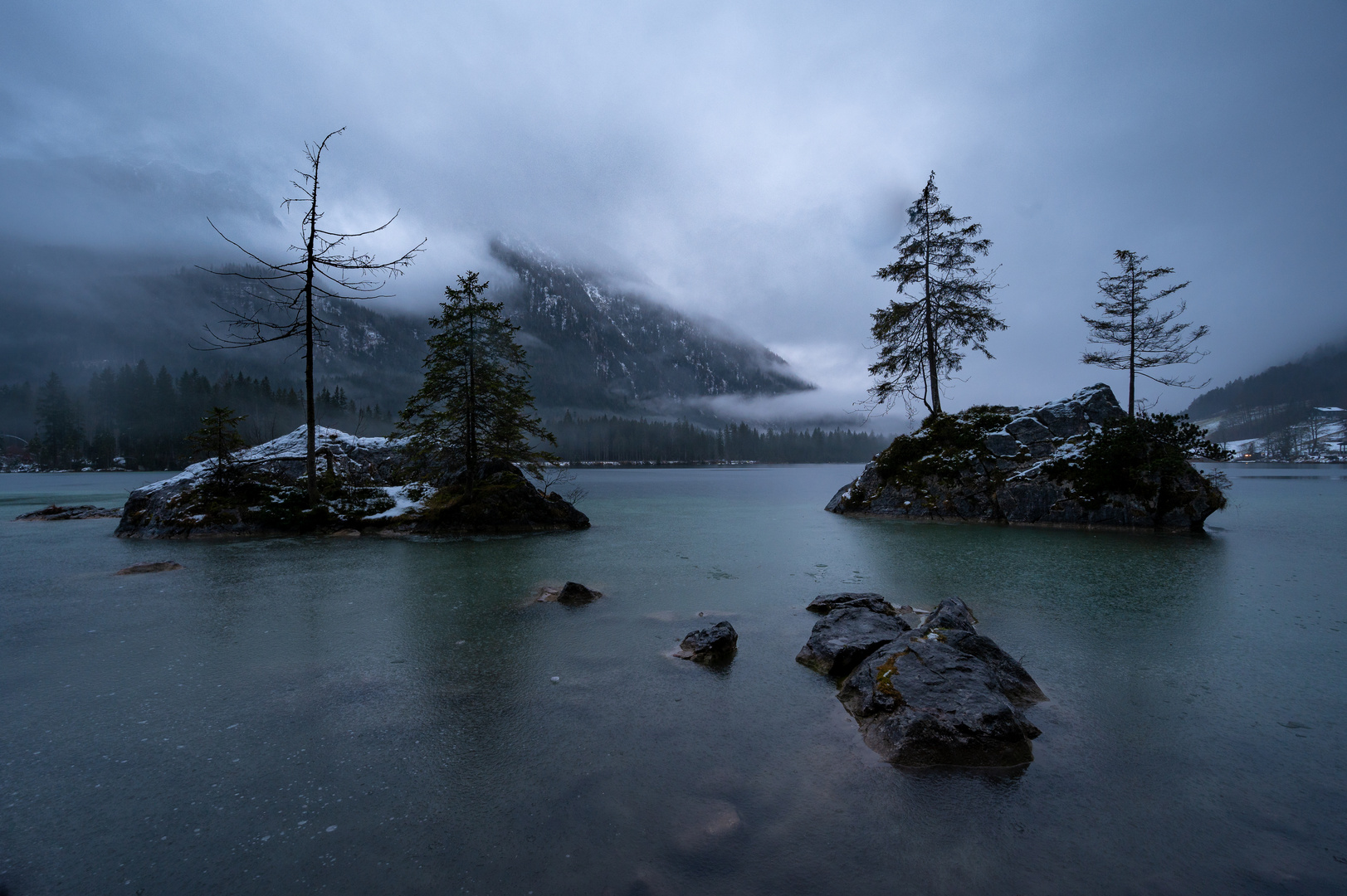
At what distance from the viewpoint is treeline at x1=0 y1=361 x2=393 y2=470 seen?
329 ft

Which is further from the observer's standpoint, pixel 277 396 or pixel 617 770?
pixel 277 396

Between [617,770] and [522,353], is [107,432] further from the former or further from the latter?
[617,770]

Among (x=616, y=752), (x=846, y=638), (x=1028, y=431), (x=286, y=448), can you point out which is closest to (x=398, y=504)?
(x=286, y=448)

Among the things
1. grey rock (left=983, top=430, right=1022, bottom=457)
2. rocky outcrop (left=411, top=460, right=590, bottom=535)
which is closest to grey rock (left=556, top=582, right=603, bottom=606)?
rocky outcrop (left=411, top=460, right=590, bottom=535)

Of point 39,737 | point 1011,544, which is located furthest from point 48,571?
point 1011,544

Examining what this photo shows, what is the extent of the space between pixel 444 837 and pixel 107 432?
147 m

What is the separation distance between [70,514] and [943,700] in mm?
35218

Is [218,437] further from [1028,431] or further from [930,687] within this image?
[1028,431]

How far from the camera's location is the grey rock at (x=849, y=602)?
9.30 m

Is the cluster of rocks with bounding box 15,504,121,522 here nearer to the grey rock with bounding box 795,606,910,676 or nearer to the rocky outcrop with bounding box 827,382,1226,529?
the grey rock with bounding box 795,606,910,676

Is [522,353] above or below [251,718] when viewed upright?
above

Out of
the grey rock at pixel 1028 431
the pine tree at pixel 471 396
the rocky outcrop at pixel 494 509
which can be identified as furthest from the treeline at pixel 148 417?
the grey rock at pixel 1028 431

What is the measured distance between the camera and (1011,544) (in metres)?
16.9

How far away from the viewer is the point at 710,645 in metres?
7.50
